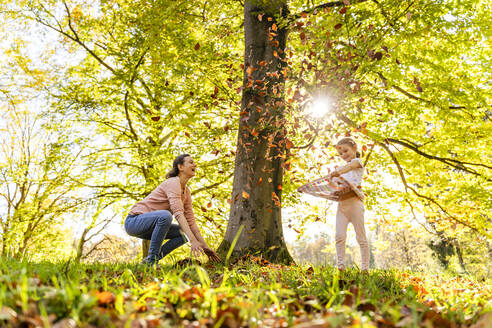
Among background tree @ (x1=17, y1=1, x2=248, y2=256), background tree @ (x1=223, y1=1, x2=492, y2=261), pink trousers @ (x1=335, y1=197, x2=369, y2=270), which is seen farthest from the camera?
background tree @ (x1=17, y1=1, x2=248, y2=256)

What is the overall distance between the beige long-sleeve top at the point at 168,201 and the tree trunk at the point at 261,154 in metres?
0.84

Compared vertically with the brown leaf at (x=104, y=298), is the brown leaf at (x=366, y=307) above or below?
below

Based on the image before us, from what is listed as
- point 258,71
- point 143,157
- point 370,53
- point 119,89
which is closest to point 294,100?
point 258,71

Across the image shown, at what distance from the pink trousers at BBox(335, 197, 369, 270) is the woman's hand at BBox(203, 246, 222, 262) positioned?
5.16 ft

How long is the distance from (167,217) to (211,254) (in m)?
0.68

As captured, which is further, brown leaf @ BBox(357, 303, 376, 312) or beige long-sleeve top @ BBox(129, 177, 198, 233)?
beige long-sleeve top @ BBox(129, 177, 198, 233)

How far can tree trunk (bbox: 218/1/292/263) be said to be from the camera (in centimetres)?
490

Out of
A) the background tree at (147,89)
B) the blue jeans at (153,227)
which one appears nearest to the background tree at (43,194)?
the background tree at (147,89)

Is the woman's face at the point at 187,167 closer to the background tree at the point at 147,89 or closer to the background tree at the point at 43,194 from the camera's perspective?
the background tree at the point at 147,89

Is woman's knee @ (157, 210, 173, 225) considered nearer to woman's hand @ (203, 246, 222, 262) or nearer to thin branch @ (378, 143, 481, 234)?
woman's hand @ (203, 246, 222, 262)

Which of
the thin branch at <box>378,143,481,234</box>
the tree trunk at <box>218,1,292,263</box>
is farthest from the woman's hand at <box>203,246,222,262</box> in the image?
Answer: the thin branch at <box>378,143,481,234</box>

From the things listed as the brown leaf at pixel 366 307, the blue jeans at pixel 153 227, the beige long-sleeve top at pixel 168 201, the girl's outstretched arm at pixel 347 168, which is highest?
the girl's outstretched arm at pixel 347 168

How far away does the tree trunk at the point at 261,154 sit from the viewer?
4.90 metres

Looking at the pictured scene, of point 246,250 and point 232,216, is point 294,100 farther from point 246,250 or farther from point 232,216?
point 246,250
